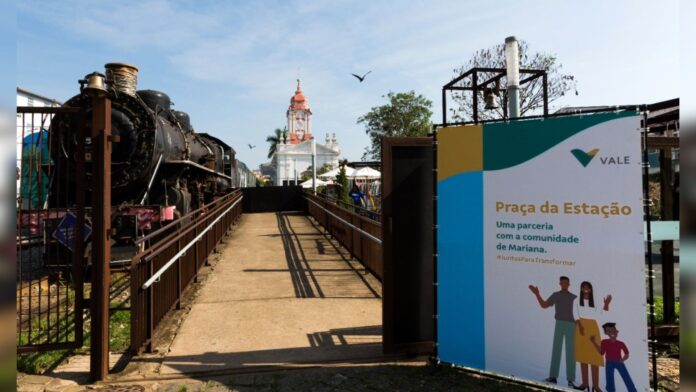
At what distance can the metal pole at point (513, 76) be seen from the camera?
5.21m

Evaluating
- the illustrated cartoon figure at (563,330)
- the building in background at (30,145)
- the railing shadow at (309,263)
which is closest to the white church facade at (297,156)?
the railing shadow at (309,263)

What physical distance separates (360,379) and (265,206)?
22235 millimetres

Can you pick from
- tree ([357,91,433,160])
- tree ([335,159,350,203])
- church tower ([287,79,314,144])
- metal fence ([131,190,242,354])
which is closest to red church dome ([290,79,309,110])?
church tower ([287,79,314,144])

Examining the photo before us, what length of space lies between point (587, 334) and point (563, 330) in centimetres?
17

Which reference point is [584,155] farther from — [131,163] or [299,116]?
[299,116]

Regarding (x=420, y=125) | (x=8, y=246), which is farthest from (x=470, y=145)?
(x=420, y=125)

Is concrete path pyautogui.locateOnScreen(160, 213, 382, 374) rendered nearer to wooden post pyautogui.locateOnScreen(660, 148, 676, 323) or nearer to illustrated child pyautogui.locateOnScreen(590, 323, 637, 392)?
illustrated child pyautogui.locateOnScreen(590, 323, 637, 392)

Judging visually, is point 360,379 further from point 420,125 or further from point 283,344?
point 420,125

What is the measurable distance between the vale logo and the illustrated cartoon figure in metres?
0.89

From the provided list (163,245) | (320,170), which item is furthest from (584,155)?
(320,170)

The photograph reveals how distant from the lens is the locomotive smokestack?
339 inches

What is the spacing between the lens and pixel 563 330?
325 centimetres

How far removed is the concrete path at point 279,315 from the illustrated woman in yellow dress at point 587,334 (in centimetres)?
185

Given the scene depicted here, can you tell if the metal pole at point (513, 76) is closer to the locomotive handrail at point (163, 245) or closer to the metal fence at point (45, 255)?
the locomotive handrail at point (163, 245)
